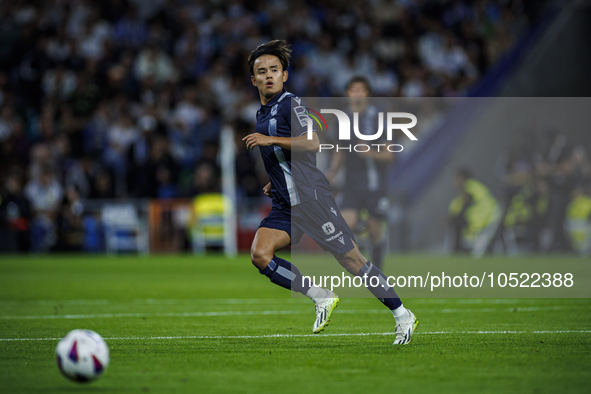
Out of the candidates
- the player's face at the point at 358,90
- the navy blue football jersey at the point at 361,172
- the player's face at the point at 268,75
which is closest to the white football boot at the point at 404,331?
the player's face at the point at 268,75

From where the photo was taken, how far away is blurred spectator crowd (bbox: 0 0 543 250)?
64.9 ft

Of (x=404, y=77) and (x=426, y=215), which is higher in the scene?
(x=404, y=77)

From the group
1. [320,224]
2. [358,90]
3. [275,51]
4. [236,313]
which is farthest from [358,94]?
[320,224]

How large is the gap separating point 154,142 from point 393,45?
6.82 metres

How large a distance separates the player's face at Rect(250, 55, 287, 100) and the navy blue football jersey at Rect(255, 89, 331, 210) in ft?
0.24

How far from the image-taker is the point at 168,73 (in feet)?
70.6

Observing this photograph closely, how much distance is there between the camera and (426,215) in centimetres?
1758

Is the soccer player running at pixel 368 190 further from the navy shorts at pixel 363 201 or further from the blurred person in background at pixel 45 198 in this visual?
the blurred person in background at pixel 45 198

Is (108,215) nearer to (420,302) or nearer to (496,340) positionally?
(420,302)

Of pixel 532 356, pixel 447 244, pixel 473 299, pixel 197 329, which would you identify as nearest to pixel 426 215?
pixel 447 244

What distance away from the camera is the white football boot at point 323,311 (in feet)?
21.6

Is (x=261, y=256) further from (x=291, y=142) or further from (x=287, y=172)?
(x=291, y=142)

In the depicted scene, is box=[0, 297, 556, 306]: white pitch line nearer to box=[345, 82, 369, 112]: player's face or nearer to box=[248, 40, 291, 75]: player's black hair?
box=[345, 82, 369, 112]: player's face

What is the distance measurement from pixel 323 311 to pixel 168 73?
52.0 feet
